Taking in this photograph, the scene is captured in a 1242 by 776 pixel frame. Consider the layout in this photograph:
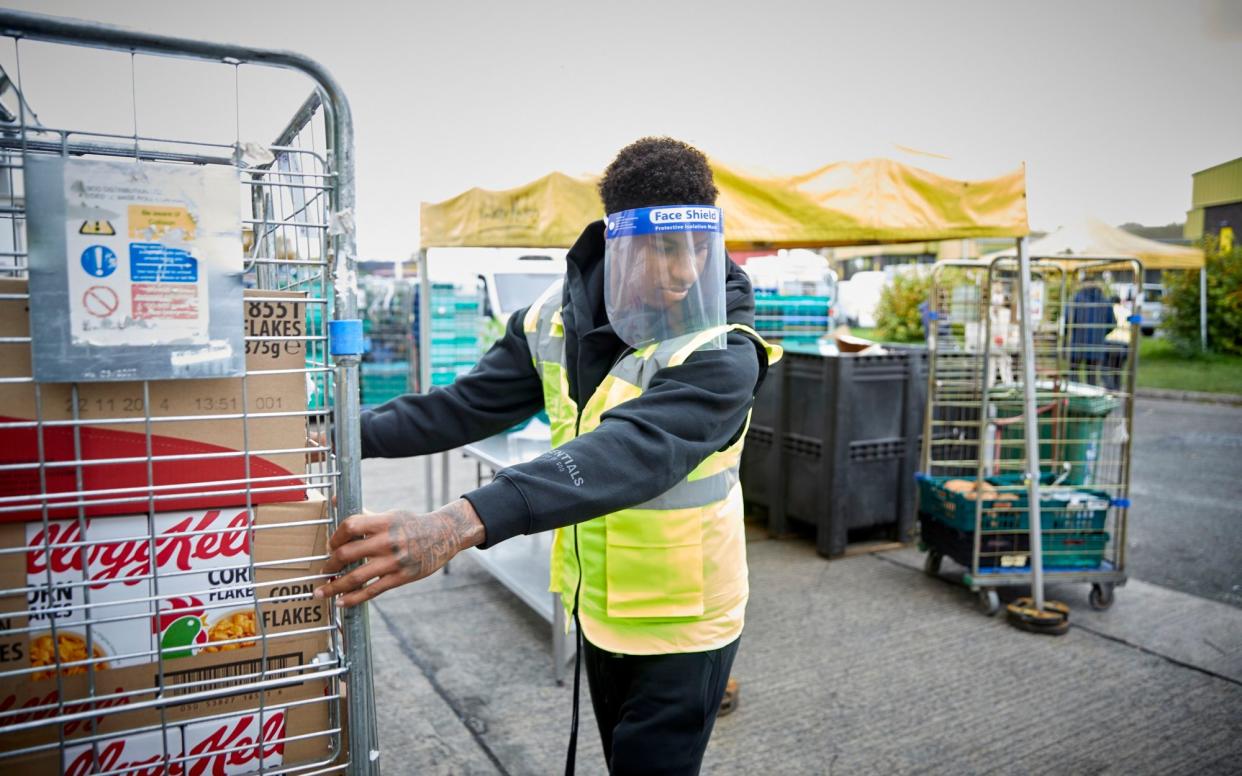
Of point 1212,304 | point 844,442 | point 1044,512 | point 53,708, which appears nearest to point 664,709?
point 53,708

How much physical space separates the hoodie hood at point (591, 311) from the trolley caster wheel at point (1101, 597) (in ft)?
12.4

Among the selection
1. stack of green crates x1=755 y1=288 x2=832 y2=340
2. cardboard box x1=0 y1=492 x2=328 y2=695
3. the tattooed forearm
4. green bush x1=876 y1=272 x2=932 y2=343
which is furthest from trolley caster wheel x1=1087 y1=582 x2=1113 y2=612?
green bush x1=876 y1=272 x2=932 y2=343

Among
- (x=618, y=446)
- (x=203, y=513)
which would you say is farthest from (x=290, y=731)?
(x=618, y=446)

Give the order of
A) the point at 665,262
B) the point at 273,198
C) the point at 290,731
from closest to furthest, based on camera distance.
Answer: the point at 290,731, the point at 273,198, the point at 665,262

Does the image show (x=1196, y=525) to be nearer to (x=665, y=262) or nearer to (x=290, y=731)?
(x=665, y=262)

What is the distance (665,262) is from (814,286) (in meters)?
5.46

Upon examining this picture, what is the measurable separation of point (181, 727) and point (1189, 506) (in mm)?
7754

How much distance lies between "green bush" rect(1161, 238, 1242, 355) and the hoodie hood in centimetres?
1651

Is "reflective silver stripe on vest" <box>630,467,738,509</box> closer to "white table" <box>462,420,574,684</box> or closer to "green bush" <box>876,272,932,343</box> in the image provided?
"white table" <box>462,420,574,684</box>

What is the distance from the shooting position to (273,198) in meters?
1.67

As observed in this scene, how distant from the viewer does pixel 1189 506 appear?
6742 mm

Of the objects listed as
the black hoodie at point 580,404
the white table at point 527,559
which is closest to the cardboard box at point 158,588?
the black hoodie at point 580,404

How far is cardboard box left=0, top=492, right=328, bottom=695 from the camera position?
1.25 metres

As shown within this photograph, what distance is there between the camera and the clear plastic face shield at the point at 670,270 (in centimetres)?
182
